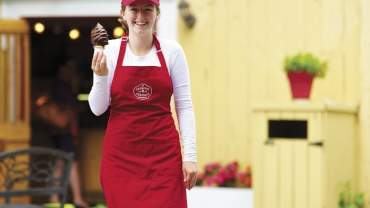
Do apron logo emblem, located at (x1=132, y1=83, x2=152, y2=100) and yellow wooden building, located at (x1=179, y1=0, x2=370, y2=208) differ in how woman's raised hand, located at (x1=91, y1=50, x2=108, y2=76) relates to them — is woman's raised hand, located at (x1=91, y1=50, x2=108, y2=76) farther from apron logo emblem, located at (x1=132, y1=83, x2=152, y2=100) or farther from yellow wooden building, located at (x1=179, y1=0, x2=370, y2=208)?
yellow wooden building, located at (x1=179, y1=0, x2=370, y2=208)

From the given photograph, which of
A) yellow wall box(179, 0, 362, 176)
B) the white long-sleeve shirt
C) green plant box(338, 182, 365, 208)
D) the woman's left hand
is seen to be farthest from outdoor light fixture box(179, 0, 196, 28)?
the woman's left hand

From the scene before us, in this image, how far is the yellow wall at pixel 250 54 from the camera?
7535 millimetres

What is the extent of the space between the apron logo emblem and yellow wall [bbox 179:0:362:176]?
12.5ft

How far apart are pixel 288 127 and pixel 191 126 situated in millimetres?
2855

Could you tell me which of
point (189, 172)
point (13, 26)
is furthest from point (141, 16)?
point (13, 26)

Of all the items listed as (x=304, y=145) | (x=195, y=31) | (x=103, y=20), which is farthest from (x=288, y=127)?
(x=103, y=20)

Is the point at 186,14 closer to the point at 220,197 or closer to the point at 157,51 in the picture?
the point at 220,197

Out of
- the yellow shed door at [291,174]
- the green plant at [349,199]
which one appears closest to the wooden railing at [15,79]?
the yellow shed door at [291,174]

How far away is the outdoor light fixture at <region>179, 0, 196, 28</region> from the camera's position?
7.86 meters

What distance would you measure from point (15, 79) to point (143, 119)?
508 centimetres

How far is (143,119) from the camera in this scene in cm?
392

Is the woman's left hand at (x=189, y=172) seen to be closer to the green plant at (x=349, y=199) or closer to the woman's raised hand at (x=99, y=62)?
the woman's raised hand at (x=99, y=62)

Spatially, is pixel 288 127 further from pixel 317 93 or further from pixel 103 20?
pixel 103 20

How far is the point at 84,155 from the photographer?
448 inches
